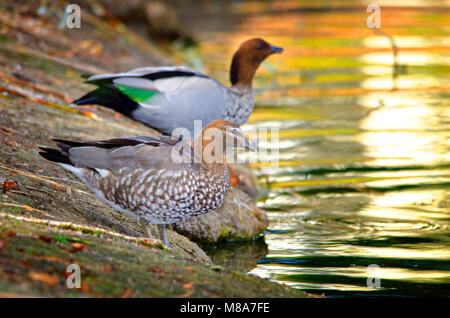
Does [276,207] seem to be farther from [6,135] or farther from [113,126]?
[6,135]

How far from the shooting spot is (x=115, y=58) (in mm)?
14062

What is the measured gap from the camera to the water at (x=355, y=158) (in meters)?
6.44

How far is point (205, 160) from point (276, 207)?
2.55 metres

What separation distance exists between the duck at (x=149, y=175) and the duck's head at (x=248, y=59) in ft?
11.7

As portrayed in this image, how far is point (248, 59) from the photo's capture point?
9586mm

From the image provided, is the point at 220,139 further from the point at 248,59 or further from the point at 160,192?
the point at 248,59

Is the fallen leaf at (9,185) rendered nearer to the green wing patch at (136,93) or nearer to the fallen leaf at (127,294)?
the fallen leaf at (127,294)

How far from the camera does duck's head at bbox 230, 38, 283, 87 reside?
943cm

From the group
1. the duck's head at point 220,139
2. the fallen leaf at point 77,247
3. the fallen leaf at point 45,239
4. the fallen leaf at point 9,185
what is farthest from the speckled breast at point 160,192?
the fallen leaf at point 45,239

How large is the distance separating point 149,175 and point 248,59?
4.30m

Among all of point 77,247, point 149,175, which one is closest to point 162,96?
point 149,175

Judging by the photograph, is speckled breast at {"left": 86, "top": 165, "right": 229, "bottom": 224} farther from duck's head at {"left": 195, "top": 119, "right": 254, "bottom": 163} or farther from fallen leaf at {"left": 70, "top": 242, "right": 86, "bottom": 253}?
fallen leaf at {"left": 70, "top": 242, "right": 86, "bottom": 253}

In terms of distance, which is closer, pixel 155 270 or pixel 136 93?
pixel 155 270
